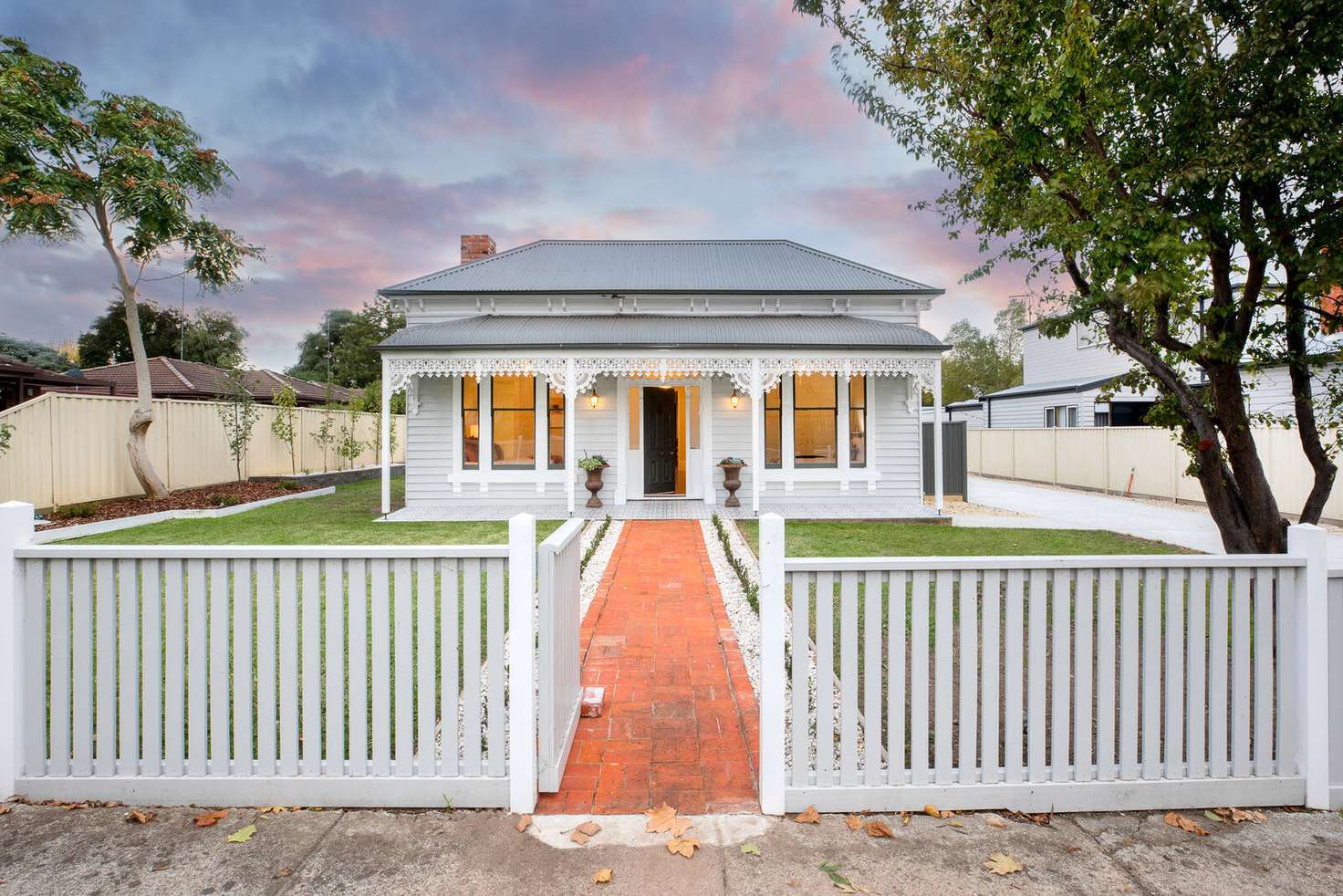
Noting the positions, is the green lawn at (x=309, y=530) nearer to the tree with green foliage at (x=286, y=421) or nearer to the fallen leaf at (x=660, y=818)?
the tree with green foliage at (x=286, y=421)

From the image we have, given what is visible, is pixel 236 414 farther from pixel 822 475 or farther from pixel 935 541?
pixel 935 541

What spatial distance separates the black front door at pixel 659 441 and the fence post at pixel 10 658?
1030cm

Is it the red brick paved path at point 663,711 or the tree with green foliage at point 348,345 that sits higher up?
the tree with green foliage at point 348,345

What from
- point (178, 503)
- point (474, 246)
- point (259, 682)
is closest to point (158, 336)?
point (474, 246)

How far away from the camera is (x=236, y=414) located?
14164 mm

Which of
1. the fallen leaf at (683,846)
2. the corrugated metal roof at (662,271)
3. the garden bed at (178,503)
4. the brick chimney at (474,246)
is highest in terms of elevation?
the brick chimney at (474,246)

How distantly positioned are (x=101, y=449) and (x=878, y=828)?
14.2 metres

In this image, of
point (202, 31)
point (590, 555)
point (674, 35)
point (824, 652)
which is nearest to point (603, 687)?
point (824, 652)

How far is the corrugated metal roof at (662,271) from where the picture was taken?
13.0 meters

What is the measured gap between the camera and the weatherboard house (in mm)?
11172

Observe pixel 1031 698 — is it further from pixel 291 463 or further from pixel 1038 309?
pixel 291 463

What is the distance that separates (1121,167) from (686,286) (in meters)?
10.0

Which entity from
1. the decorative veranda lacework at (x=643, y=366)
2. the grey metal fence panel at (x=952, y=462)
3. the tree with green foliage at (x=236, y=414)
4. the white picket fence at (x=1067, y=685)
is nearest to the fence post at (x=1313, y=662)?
the white picket fence at (x=1067, y=685)

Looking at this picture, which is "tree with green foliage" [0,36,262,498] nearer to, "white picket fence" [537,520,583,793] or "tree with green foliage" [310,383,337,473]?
"tree with green foliage" [310,383,337,473]
